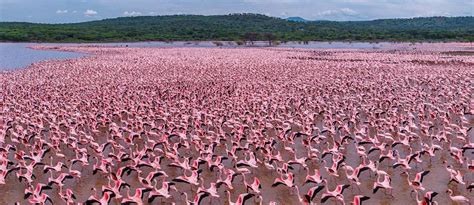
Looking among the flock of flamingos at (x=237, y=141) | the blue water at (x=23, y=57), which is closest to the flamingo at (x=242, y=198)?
the flock of flamingos at (x=237, y=141)

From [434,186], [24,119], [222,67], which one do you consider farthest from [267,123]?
[222,67]

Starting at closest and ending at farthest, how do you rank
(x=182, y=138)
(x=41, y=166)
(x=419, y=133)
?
(x=41, y=166) → (x=182, y=138) → (x=419, y=133)

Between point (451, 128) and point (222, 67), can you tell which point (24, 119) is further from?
point (222, 67)

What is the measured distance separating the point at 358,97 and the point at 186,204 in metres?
16.8

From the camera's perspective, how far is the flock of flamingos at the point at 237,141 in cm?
1277

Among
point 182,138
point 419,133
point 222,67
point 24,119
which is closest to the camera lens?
point 182,138

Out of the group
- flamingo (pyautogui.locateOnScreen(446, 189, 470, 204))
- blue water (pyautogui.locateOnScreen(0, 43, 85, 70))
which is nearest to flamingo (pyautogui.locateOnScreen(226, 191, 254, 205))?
flamingo (pyautogui.locateOnScreen(446, 189, 470, 204))

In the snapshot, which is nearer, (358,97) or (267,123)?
(267,123)

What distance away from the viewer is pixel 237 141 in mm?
17156

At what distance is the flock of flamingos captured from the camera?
41.9 feet

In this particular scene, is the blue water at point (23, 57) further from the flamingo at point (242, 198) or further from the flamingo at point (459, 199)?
the flamingo at point (459, 199)

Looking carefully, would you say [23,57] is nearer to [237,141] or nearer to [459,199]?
[237,141]

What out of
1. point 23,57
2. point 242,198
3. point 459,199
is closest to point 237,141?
point 242,198

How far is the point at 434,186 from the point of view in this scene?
13117 mm
